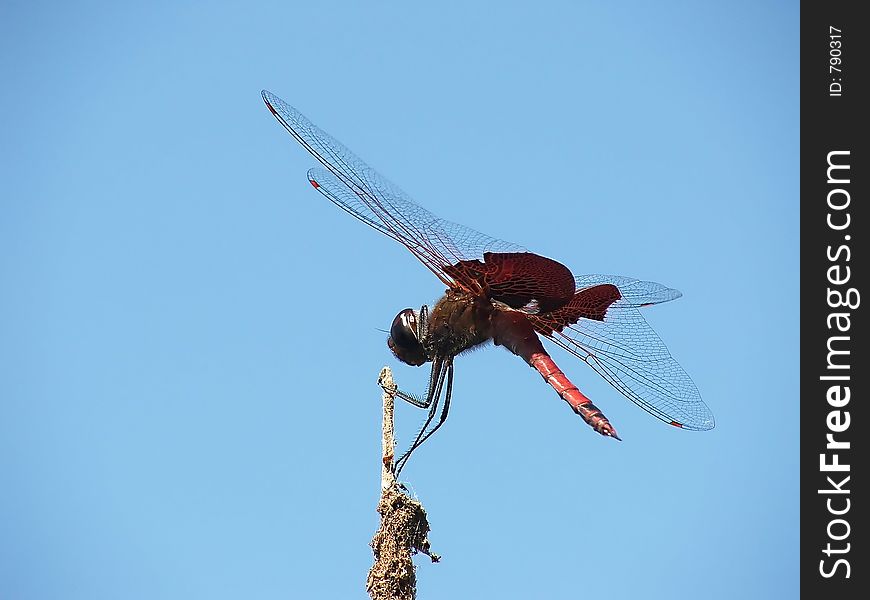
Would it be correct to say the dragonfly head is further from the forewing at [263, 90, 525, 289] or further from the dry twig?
the dry twig

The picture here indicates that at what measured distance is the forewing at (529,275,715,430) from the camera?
22.8 ft

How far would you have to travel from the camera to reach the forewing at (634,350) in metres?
6.96

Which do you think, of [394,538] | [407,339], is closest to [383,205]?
[407,339]

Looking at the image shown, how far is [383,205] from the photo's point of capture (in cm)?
718

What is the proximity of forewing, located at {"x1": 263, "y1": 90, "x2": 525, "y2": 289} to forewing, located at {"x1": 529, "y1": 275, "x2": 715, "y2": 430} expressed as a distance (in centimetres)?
60

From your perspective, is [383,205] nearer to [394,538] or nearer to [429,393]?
[429,393]

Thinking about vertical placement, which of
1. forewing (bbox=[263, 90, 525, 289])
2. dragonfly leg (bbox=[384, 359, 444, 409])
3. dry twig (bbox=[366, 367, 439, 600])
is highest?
forewing (bbox=[263, 90, 525, 289])

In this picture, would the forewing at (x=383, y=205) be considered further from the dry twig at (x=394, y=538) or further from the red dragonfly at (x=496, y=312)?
the dry twig at (x=394, y=538)

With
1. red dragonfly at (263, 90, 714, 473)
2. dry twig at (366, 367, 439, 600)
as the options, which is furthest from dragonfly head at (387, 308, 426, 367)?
dry twig at (366, 367, 439, 600)

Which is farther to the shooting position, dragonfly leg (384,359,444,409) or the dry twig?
dragonfly leg (384,359,444,409)

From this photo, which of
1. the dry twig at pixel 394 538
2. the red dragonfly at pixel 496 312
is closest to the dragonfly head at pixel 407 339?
the red dragonfly at pixel 496 312

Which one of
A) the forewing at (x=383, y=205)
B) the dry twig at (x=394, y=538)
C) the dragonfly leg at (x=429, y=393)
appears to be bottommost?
the dry twig at (x=394, y=538)
